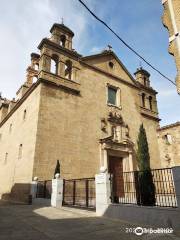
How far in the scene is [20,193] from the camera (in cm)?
1430

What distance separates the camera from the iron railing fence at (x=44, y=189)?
12.2 metres

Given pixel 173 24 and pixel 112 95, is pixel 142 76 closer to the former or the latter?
pixel 112 95

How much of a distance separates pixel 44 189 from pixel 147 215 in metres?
7.31

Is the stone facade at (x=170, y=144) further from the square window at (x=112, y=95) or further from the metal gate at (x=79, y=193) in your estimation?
the metal gate at (x=79, y=193)

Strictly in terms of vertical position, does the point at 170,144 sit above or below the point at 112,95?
below

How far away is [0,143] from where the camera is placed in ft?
76.8

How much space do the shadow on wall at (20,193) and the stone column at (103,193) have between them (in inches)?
234

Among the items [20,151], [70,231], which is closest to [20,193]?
[20,151]

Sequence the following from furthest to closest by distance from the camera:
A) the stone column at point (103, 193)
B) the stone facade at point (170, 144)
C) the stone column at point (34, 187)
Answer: the stone facade at point (170, 144) → the stone column at point (34, 187) → the stone column at point (103, 193)

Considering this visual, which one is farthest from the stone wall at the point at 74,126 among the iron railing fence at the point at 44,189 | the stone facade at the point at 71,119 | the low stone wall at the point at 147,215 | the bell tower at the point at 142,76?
the low stone wall at the point at 147,215

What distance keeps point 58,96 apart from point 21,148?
Answer: 193 inches

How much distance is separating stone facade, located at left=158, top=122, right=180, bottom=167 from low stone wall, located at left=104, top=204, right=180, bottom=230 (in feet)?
42.1

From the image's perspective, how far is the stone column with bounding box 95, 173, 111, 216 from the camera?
27.2ft

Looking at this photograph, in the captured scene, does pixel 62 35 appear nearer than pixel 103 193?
No
